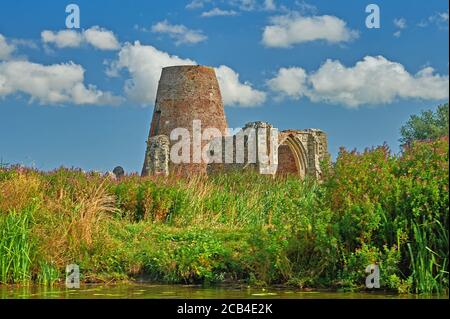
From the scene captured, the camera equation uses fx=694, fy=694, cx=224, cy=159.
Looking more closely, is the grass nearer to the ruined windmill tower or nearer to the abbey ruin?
the abbey ruin

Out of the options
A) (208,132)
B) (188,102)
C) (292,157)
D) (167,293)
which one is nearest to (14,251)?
(167,293)

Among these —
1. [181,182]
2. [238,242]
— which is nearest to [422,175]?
[238,242]

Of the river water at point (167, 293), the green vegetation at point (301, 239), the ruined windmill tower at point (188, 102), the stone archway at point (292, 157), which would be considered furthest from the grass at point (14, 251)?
the stone archway at point (292, 157)

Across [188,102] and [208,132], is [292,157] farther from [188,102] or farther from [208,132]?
[188,102]

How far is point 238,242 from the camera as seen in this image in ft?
34.5

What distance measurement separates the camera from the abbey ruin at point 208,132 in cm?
3269

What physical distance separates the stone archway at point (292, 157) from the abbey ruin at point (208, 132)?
60 mm

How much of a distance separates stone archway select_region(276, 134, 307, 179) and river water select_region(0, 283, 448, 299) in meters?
26.6

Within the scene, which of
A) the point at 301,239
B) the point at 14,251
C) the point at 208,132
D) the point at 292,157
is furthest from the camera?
the point at 292,157

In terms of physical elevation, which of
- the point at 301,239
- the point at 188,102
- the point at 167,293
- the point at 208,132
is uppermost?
the point at 188,102

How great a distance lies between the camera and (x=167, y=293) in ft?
26.4

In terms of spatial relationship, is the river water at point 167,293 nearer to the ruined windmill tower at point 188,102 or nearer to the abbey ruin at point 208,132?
the abbey ruin at point 208,132

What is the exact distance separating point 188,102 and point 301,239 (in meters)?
26.0

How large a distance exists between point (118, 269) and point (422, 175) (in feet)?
14.2
